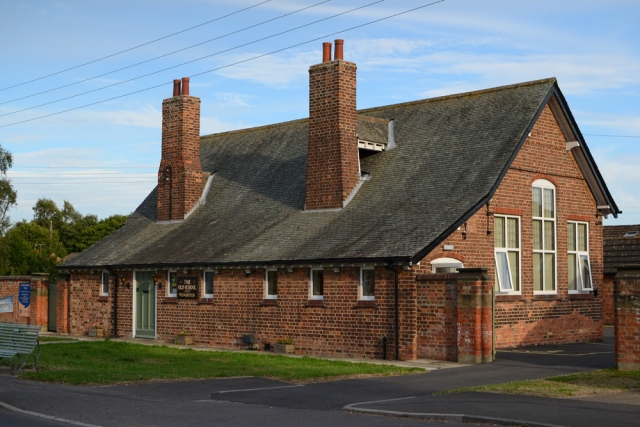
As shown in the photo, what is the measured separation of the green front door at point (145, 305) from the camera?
2811 centimetres

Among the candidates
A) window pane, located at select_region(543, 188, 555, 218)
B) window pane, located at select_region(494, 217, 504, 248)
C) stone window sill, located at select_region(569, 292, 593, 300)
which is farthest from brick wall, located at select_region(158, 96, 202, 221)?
stone window sill, located at select_region(569, 292, 593, 300)

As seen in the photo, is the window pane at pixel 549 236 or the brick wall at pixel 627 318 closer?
the brick wall at pixel 627 318

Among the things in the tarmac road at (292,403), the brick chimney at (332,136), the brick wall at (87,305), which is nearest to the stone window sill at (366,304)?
the tarmac road at (292,403)

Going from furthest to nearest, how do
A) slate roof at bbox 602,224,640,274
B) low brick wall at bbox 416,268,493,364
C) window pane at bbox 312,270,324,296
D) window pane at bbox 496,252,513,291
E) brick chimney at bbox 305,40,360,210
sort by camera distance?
slate roof at bbox 602,224,640,274, brick chimney at bbox 305,40,360,210, window pane at bbox 496,252,513,291, window pane at bbox 312,270,324,296, low brick wall at bbox 416,268,493,364

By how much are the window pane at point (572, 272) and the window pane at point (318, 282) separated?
7693mm

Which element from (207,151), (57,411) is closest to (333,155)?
(207,151)

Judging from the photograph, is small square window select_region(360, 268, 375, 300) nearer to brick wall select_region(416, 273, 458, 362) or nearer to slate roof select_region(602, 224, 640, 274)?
brick wall select_region(416, 273, 458, 362)

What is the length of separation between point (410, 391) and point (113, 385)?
543 cm

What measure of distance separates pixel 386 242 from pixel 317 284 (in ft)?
8.75

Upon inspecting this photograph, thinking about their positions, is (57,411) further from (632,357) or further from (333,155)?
(333,155)

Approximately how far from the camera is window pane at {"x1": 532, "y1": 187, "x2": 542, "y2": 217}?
24.6 metres

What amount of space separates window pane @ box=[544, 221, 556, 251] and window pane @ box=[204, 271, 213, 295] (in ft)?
32.3

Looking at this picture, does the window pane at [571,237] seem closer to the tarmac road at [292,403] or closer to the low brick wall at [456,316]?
the low brick wall at [456,316]

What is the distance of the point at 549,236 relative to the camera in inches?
989
